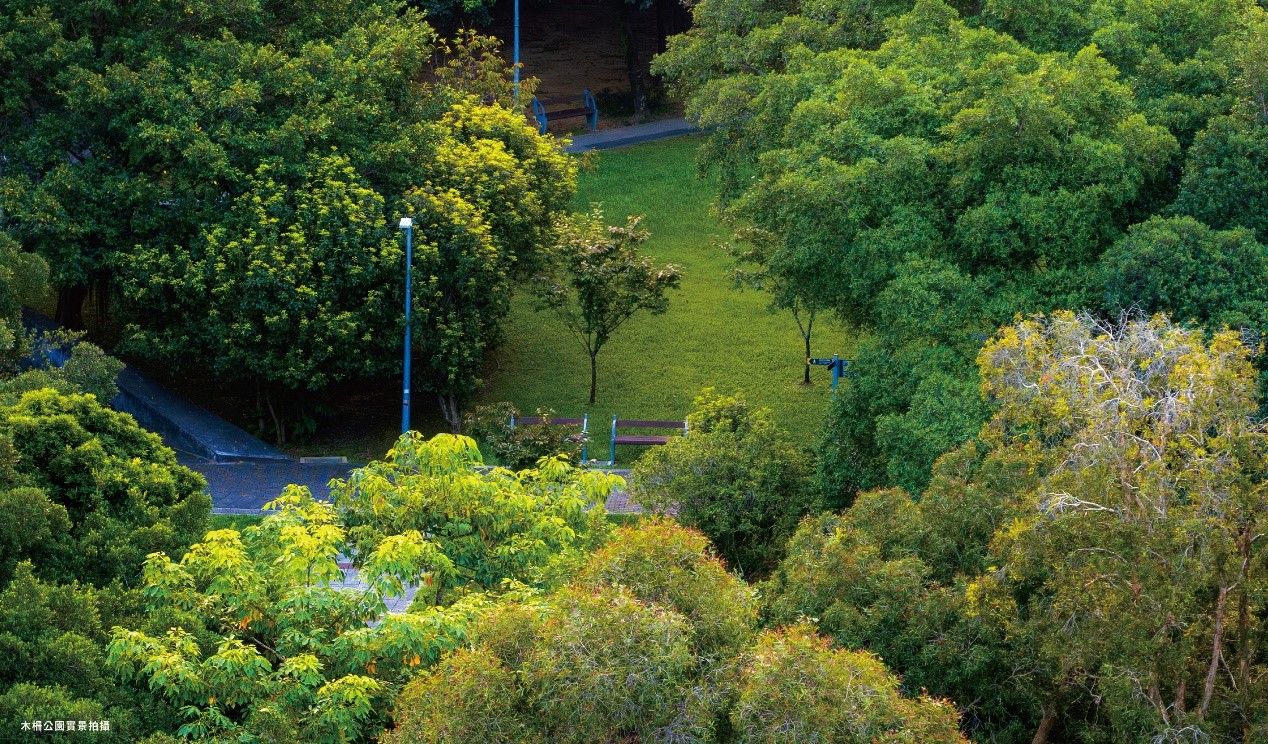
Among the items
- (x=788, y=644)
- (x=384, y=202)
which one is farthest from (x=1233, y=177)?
(x=384, y=202)

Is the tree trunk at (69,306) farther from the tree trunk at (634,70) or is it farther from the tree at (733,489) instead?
the tree trunk at (634,70)

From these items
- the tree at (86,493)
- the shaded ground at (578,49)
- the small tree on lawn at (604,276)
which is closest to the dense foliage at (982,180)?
the small tree on lawn at (604,276)

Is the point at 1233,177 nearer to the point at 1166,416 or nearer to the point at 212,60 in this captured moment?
the point at 1166,416

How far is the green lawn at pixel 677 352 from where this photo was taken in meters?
36.3

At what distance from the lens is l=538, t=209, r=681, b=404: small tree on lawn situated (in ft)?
114

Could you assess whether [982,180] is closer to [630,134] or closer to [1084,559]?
[1084,559]

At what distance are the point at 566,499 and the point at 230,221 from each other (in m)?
13.9

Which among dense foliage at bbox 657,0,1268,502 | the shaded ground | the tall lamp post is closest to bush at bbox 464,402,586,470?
the tall lamp post

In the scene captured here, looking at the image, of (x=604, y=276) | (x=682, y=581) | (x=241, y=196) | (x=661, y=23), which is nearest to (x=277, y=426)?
(x=241, y=196)

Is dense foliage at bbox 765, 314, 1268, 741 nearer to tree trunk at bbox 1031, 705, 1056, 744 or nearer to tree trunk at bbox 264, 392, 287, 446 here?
tree trunk at bbox 1031, 705, 1056, 744

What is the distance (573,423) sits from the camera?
116 ft

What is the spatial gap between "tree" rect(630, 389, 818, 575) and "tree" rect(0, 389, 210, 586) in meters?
6.71

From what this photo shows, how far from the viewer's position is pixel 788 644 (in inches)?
574

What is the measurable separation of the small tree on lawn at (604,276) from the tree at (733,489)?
9595 millimetres
